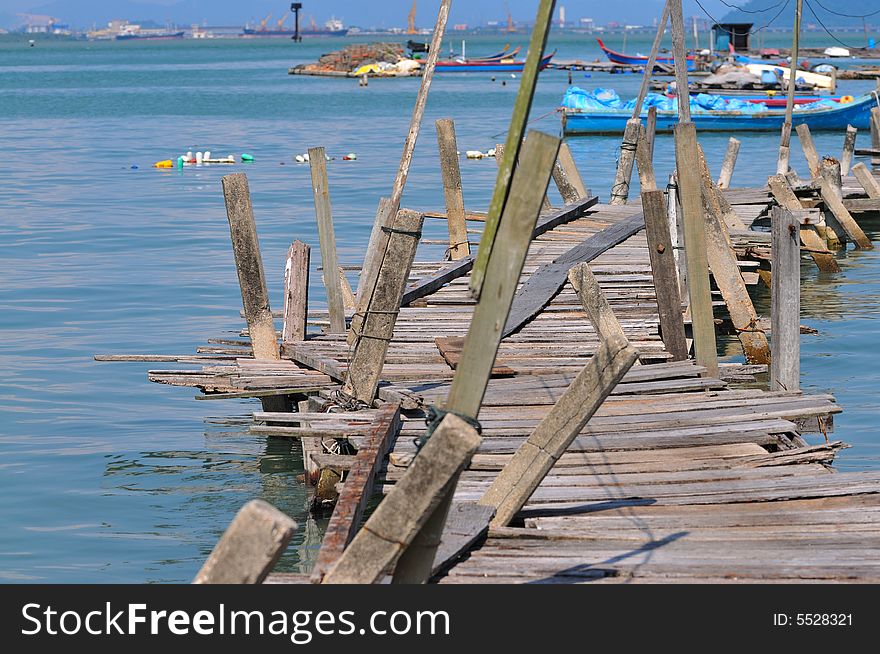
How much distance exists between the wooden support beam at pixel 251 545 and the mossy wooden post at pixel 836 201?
722 inches

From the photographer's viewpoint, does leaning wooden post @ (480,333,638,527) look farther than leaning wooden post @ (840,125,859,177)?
No

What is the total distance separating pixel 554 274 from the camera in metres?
12.9

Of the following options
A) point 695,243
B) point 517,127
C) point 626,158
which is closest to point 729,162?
point 626,158

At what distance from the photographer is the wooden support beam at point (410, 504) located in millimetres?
4012

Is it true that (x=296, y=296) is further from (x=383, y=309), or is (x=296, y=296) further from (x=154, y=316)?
(x=154, y=316)

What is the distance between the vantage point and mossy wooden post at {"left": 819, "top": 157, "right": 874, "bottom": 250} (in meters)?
20.5

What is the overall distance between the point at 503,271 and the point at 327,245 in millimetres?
7560

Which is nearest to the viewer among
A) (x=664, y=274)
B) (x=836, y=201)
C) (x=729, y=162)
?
(x=664, y=274)

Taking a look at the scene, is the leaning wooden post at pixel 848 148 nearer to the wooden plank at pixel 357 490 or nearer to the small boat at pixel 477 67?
the wooden plank at pixel 357 490

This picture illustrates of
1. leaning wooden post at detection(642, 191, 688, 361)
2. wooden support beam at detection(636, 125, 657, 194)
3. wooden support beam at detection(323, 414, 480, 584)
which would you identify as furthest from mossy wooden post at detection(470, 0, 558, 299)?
wooden support beam at detection(636, 125, 657, 194)

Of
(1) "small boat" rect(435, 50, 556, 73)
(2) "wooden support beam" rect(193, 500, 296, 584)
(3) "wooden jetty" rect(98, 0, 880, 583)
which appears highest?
(2) "wooden support beam" rect(193, 500, 296, 584)

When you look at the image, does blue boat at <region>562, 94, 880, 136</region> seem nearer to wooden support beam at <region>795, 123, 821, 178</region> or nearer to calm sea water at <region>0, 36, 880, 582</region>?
calm sea water at <region>0, 36, 880, 582</region>

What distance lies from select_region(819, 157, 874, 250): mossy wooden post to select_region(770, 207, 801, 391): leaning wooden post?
12.3 metres

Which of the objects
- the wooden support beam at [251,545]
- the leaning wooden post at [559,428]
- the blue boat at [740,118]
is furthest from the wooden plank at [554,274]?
the blue boat at [740,118]
